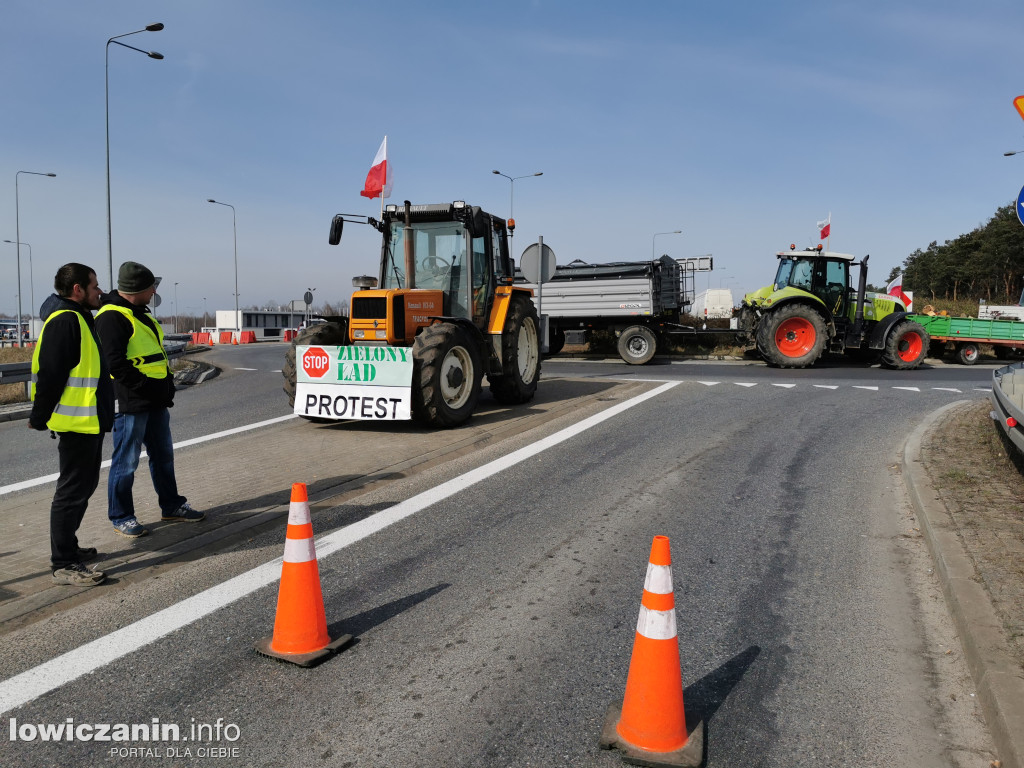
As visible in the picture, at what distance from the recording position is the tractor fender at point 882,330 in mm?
18094

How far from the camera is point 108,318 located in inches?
185

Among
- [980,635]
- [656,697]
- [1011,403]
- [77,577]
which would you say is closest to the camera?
[656,697]

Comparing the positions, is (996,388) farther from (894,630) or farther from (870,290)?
(870,290)

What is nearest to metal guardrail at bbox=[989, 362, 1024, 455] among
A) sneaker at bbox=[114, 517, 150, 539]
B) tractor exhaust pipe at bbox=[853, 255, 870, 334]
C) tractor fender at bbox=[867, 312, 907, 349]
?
sneaker at bbox=[114, 517, 150, 539]

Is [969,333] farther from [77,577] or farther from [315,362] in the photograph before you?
[77,577]

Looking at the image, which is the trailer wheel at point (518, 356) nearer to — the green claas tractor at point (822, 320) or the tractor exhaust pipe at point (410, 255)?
the tractor exhaust pipe at point (410, 255)

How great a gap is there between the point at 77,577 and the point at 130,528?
795mm

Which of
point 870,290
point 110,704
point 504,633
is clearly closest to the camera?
point 110,704

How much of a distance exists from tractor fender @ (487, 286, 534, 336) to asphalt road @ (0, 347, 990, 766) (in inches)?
147

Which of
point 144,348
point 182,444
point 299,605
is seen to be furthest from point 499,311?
point 299,605

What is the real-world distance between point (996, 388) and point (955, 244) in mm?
70569

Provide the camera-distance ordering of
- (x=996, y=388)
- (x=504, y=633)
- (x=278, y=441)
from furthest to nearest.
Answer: (x=278, y=441) < (x=996, y=388) < (x=504, y=633)

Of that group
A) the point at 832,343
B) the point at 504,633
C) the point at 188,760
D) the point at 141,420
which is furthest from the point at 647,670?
the point at 832,343

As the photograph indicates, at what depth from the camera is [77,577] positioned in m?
4.02
